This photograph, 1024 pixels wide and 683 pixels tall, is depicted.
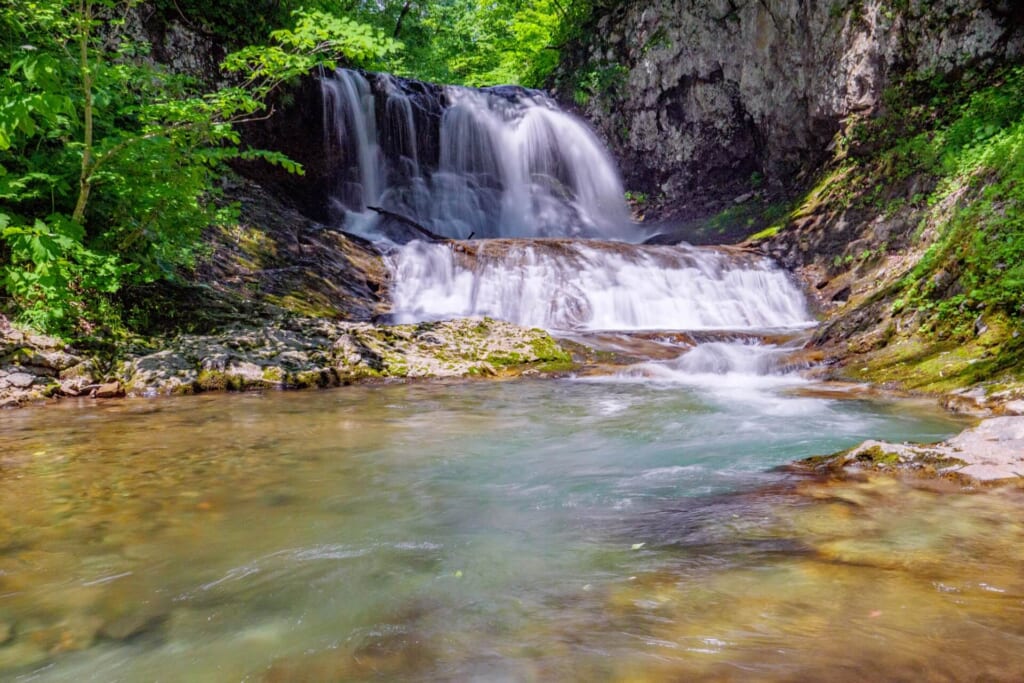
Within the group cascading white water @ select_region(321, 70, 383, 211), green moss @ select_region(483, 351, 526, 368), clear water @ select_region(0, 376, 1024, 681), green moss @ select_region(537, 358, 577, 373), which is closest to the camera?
clear water @ select_region(0, 376, 1024, 681)

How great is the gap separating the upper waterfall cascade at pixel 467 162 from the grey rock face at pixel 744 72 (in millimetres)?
1363

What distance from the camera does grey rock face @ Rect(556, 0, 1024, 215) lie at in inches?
469

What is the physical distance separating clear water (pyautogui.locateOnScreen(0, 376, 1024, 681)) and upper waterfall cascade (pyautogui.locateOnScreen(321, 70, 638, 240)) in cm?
1215

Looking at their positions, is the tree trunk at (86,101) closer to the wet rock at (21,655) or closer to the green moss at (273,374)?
the green moss at (273,374)

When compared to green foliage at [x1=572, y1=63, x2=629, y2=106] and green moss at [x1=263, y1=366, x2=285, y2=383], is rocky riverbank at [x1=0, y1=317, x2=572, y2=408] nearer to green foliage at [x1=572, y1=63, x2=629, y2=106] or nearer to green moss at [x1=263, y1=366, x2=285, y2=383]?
green moss at [x1=263, y1=366, x2=285, y2=383]

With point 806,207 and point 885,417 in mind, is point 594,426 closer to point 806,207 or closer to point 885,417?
point 885,417

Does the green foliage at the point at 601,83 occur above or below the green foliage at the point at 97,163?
above

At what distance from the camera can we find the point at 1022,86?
1016 centimetres

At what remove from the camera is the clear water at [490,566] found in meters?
1.51

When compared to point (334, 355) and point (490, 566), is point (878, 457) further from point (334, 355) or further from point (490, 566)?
point (334, 355)

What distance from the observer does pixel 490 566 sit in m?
2.16

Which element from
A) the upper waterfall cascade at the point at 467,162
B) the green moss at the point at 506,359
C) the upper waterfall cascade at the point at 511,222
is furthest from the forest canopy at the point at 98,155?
the upper waterfall cascade at the point at 467,162

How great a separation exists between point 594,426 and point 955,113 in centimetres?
1099

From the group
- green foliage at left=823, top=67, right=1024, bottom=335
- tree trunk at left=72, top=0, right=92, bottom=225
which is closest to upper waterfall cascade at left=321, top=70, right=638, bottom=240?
green foliage at left=823, top=67, right=1024, bottom=335
